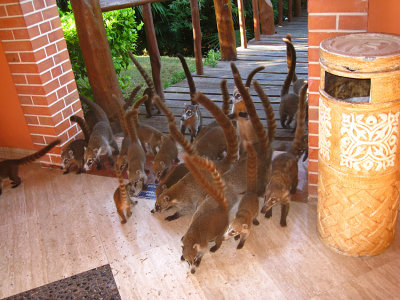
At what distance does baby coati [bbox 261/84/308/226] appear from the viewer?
3.14 metres

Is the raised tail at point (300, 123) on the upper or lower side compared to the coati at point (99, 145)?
upper

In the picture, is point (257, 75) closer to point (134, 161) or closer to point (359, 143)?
point (134, 161)

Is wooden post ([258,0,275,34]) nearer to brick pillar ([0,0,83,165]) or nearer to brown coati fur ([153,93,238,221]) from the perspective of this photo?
brick pillar ([0,0,83,165])

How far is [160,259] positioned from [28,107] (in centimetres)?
210

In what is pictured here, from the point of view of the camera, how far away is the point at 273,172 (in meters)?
3.27

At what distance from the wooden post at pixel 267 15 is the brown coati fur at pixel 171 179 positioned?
507cm

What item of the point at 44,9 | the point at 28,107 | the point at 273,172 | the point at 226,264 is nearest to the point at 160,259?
the point at 226,264

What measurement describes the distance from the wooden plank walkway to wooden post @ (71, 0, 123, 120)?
A: 558 mm

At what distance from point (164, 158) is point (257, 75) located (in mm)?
2907

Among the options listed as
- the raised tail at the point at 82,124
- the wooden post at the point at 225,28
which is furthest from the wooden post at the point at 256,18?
the raised tail at the point at 82,124

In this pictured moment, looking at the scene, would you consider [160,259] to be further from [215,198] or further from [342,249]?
[342,249]

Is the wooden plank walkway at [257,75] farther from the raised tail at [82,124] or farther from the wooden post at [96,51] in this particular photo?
the raised tail at [82,124]

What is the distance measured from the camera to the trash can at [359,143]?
234 cm

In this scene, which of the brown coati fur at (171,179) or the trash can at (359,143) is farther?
the brown coati fur at (171,179)
